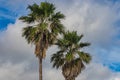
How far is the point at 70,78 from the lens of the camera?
58.2 metres

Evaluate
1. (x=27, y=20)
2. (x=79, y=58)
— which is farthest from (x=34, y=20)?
(x=79, y=58)

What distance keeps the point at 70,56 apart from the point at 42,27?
280 inches

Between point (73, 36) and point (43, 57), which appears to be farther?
point (73, 36)

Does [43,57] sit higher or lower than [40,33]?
lower

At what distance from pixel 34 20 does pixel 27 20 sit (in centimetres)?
101

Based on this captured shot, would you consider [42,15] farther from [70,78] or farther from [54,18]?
[70,78]

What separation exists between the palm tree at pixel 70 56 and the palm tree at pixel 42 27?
14.5 feet

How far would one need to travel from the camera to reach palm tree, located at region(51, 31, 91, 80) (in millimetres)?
57997

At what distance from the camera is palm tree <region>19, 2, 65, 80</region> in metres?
53.0

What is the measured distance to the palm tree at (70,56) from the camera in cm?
5800

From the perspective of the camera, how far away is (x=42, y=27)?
175 ft

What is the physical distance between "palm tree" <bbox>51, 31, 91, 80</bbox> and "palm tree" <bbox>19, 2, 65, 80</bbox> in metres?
4.42

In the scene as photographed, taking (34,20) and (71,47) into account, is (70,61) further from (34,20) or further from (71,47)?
(34,20)

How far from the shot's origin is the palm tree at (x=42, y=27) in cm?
5295
